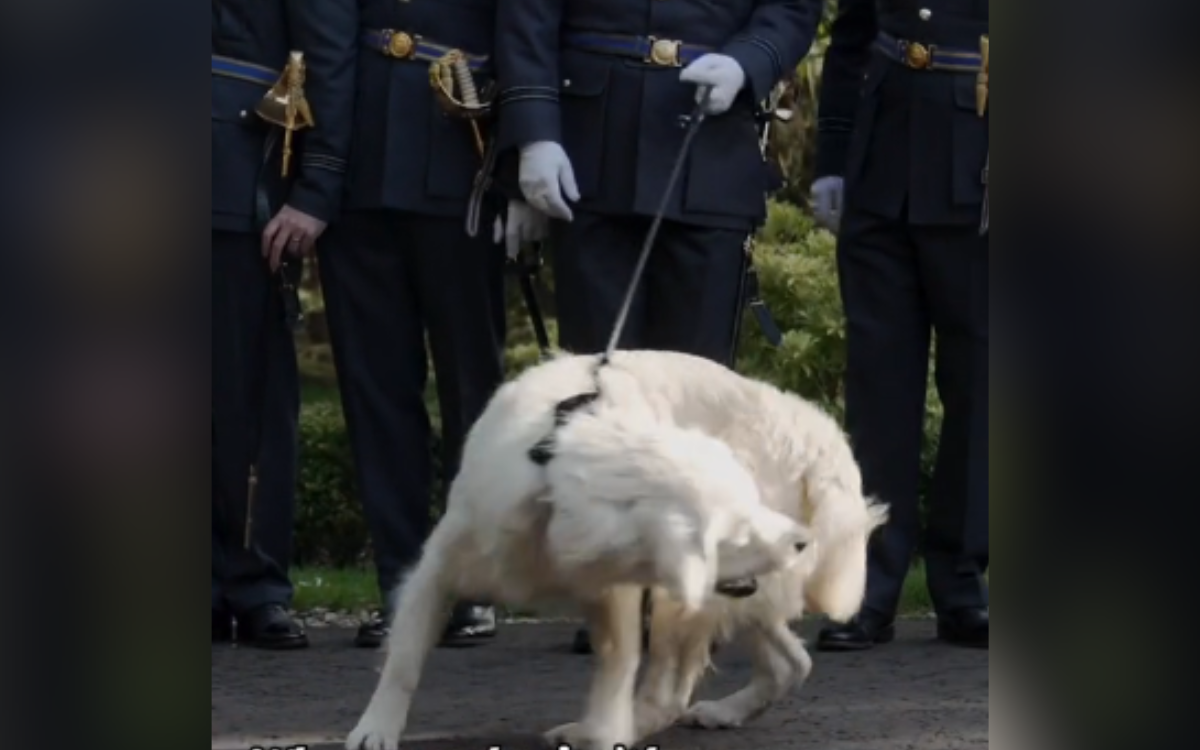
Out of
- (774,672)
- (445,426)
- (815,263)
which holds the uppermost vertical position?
(815,263)

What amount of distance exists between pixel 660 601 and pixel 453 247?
5.71 ft

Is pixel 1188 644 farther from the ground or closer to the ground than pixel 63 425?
closer to the ground

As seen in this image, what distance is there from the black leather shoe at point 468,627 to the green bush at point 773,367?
1503mm

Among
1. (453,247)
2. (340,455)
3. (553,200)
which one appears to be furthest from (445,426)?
(340,455)

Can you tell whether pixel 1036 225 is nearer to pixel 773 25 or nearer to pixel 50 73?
pixel 50 73

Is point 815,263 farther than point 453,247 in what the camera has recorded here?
Yes

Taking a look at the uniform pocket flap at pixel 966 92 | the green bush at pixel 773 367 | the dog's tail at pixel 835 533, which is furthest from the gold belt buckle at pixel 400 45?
the green bush at pixel 773 367

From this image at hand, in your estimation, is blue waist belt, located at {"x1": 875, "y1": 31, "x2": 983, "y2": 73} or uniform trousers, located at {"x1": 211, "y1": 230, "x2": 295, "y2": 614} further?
uniform trousers, located at {"x1": 211, "y1": 230, "x2": 295, "y2": 614}

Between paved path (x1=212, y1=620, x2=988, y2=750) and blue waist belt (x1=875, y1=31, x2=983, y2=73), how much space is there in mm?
1676

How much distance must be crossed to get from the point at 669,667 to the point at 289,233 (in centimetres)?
186

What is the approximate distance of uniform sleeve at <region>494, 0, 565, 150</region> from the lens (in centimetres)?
570

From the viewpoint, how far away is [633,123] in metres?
5.82

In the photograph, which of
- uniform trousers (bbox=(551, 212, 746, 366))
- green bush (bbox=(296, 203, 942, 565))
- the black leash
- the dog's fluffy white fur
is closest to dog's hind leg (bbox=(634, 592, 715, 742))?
the dog's fluffy white fur

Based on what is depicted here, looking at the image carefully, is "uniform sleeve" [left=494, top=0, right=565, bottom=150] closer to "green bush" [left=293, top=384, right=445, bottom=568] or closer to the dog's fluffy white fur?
the dog's fluffy white fur
